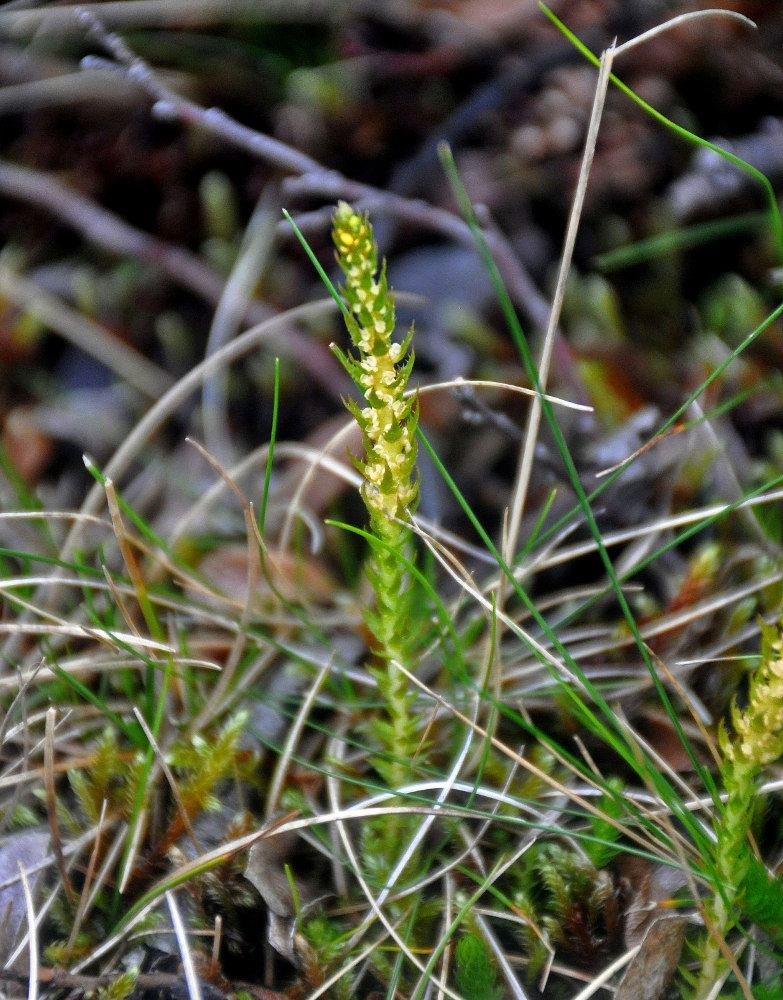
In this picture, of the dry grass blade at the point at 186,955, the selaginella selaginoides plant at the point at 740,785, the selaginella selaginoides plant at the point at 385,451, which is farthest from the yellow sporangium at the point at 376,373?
the dry grass blade at the point at 186,955

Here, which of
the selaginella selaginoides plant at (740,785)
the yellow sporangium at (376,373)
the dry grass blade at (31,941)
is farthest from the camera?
the dry grass blade at (31,941)

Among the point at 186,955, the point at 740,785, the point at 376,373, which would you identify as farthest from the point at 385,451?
the point at 186,955

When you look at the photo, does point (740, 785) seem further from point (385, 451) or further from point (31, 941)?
point (31, 941)

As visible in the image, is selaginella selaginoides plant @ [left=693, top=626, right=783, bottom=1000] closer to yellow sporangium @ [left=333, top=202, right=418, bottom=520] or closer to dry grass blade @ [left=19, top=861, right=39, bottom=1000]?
yellow sporangium @ [left=333, top=202, right=418, bottom=520]

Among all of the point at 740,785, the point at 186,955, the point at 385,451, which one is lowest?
the point at 186,955

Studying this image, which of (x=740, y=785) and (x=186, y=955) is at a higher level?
(x=740, y=785)

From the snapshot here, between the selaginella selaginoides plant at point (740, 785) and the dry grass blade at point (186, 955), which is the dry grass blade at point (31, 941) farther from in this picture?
the selaginella selaginoides plant at point (740, 785)

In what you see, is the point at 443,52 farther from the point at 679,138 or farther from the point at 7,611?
the point at 7,611

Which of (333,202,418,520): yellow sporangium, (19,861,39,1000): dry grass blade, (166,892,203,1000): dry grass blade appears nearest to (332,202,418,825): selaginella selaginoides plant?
(333,202,418,520): yellow sporangium
